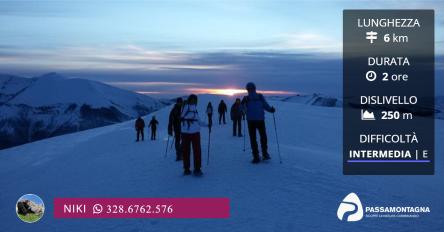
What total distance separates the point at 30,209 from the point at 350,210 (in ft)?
25.6

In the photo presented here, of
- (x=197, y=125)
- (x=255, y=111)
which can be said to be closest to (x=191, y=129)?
(x=197, y=125)

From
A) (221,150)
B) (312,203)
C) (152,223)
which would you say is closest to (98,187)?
(152,223)

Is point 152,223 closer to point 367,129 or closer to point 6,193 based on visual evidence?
point 6,193

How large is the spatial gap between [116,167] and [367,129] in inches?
958

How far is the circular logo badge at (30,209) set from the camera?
10.5m

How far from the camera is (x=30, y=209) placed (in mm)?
10727

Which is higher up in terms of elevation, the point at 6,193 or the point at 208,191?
the point at 208,191

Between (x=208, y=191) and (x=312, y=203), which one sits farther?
(x=208, y=191)

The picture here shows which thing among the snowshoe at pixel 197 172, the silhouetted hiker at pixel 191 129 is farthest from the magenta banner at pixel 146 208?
the silhouetted hiker at pixel 191 129

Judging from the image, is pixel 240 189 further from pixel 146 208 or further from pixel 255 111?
pixel 255 111

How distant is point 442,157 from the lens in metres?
25.7

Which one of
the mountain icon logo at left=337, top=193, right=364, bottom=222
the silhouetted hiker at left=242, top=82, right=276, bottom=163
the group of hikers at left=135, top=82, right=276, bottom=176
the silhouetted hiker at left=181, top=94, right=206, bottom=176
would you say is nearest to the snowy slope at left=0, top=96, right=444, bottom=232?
the mountain icon logo at left=337, top=193, right=364, bottom=222

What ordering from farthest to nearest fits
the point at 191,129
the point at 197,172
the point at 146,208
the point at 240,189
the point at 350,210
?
the point at 197,172, the point at 191,129, the point at 240,189, the point at 146,208, the point at 350,210

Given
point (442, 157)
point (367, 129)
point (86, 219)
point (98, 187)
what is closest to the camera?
point (86, 219)
